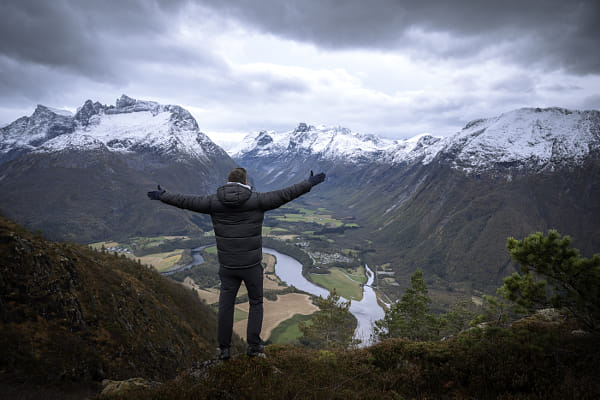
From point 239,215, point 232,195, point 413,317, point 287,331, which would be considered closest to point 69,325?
point 239,215

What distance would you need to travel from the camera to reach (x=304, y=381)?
5.93 m

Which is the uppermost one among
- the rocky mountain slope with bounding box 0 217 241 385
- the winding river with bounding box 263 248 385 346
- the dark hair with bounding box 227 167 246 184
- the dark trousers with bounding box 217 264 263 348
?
the dark hair with bounding box 227 167 246 184

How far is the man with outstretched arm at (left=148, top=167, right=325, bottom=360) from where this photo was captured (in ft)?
19.6

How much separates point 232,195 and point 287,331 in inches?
2790

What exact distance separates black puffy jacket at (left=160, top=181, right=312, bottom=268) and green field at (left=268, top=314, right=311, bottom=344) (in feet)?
201

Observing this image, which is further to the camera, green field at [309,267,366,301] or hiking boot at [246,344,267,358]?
green field at [309,267,366,301]

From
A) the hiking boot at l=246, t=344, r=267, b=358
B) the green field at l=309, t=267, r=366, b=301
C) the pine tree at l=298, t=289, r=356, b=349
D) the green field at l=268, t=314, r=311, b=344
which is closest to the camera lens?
the hiking boot at l=246, t=344, r=267, b=358

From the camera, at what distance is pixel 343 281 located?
12331 cm

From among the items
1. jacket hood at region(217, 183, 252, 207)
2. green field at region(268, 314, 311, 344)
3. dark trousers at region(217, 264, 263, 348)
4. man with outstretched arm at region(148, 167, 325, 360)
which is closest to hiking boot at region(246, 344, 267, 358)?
dark trousers at region(217, 264, 263, 348)

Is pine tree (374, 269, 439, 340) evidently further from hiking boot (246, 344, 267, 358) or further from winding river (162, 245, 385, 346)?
winding river (162, 245, 385, 346)

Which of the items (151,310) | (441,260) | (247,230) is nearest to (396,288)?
(441,260)

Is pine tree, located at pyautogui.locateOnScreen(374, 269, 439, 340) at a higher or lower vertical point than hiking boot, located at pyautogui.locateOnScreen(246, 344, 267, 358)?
lower

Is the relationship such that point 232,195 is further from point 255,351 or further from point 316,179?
point 255,351

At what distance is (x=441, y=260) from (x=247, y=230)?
196 m
